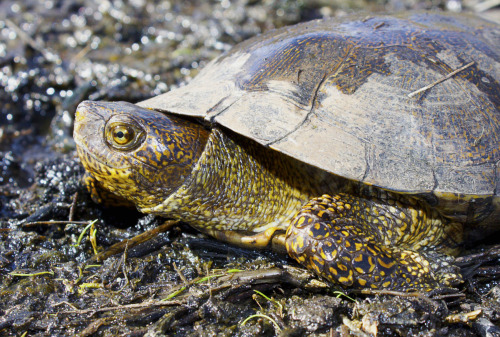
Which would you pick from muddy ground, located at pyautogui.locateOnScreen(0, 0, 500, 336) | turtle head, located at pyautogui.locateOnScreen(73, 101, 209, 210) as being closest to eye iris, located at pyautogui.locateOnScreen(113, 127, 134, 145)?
turtle head, located at pyautogui.locateOnScreen(73, 101, 209, 210)

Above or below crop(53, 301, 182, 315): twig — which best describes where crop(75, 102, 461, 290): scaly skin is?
above

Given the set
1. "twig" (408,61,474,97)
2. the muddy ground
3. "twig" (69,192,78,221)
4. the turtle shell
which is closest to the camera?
the muddy ground

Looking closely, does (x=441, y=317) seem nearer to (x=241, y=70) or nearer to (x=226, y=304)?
(x=226, y=304)

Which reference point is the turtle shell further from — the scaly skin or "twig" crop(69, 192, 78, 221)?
"twig" crop(69, 192, 78, 221)

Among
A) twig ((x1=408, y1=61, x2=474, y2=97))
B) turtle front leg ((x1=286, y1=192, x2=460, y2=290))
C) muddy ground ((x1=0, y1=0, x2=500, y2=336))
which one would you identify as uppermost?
twig ((x1=408, y1=61, x2=474, y2=97))

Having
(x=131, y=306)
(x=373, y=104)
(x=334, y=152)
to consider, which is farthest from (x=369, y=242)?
(x=131, y=306)

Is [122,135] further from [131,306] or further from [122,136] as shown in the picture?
[131,306]

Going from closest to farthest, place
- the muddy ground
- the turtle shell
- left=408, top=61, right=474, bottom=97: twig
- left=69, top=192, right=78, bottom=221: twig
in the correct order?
the muddy ground < the turtle shell < left=408, top=61, right=474, bottom=97: twig < left=69, top=192, right=78, bottom=221: twig
